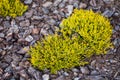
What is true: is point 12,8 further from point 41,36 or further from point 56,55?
point 56,55

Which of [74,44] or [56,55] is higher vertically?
[74,44]

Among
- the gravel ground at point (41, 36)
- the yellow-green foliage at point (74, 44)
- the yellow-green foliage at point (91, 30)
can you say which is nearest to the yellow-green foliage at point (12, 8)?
the gravel ground at point (41, 36)

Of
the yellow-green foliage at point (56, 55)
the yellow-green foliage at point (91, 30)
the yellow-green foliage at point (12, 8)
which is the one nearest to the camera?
the yellow-green foliage at point (56, 55)

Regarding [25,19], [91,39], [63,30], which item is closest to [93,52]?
[91,39]

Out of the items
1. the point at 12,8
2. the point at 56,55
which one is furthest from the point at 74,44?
the point at 12,8

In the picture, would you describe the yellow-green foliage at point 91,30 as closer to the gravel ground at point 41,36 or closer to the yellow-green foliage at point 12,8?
the gravel ground at point 41,36

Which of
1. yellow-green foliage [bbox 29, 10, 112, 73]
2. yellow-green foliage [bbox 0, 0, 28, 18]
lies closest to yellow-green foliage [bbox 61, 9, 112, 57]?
yellow-green foliage [bbox 29, 10, 112, 73]
